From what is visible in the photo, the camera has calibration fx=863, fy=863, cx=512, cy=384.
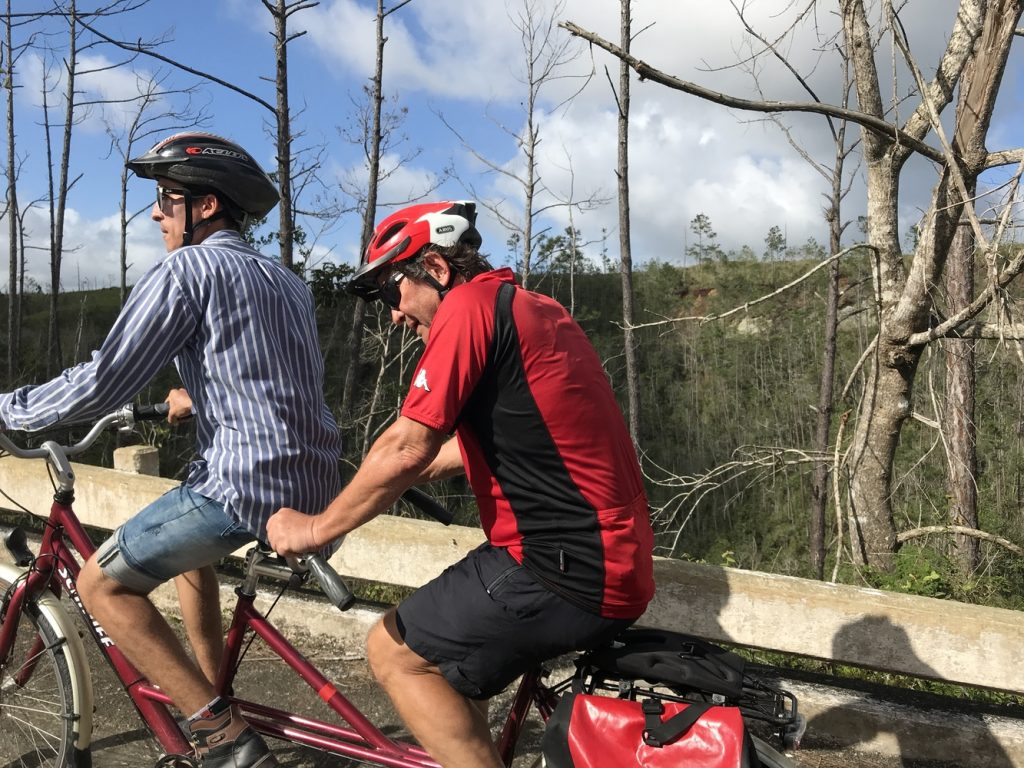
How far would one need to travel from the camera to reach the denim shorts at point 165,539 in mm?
2607

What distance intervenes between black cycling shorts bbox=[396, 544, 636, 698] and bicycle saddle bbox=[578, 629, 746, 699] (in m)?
0.05

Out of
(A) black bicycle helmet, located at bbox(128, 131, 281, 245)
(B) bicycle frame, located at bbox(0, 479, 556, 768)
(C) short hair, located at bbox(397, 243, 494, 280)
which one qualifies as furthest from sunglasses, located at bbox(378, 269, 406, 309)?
(B) bicycle frame, located at bbox(0, 479, 556, 768)

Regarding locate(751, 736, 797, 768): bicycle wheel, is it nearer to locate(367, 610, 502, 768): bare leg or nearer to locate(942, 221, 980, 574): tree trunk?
locate(367, 610, 502, 768): bare leg

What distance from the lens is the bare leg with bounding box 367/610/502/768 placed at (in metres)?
2.19

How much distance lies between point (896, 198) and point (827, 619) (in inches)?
143

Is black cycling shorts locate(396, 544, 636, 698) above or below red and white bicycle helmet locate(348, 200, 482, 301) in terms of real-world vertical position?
below

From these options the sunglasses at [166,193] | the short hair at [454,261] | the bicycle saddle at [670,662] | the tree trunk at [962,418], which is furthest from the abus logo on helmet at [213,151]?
the tree trunk at [962,418]

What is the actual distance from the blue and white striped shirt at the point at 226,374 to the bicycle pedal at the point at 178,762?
769mm

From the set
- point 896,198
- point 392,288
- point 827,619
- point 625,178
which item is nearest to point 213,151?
point 392,288

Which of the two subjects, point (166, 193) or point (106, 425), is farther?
point (106, 425)

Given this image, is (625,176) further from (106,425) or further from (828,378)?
(106,425)

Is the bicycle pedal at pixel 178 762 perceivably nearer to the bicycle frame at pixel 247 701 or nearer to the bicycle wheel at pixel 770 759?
the bicycle frame at pixel 247 701

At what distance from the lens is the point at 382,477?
2.11 meters

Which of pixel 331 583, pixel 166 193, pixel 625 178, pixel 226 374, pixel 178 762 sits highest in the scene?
pixel 625 178
